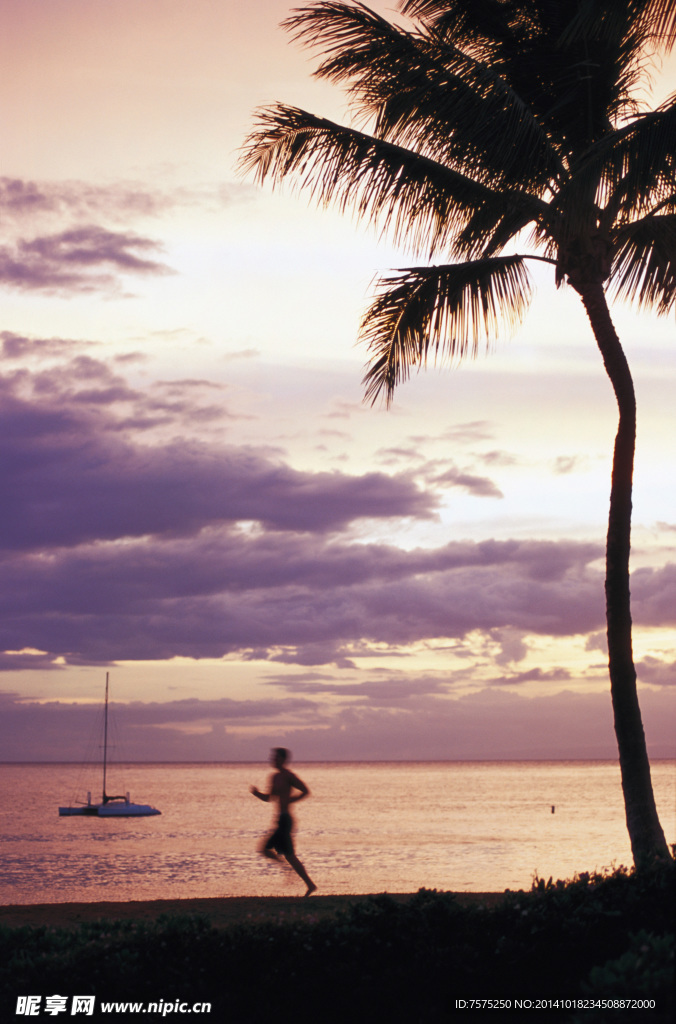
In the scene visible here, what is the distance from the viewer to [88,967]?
7.14m

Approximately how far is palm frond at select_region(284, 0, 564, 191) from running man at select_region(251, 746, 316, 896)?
8157mm

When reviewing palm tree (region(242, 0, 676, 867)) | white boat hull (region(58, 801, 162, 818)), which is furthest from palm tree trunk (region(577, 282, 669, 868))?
white boat hull (region(58, 801, 162, 818))

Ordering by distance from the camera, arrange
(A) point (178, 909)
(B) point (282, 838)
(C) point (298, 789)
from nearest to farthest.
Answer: (A) point (178, 909) → (B) point (282, 838) → (C) point (298, 789)

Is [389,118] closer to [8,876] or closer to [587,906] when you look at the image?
[587,906]

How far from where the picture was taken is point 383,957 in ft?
22.5

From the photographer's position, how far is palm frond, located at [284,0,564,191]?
11508 mm

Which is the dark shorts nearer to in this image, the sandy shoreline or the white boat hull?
the sandy shoreline

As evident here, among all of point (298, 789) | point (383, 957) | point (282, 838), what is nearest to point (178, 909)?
point (282, 838)

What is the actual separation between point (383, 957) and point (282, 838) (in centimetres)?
533

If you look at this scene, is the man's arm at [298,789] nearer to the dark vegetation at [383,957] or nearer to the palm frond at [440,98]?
the dark vegetation at [383,957]

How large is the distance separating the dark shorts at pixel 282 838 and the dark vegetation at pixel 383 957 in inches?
171

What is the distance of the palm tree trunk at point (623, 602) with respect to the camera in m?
10.4

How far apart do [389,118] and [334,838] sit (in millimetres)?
51608

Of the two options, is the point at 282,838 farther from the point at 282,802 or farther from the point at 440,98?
the point at 440,98
